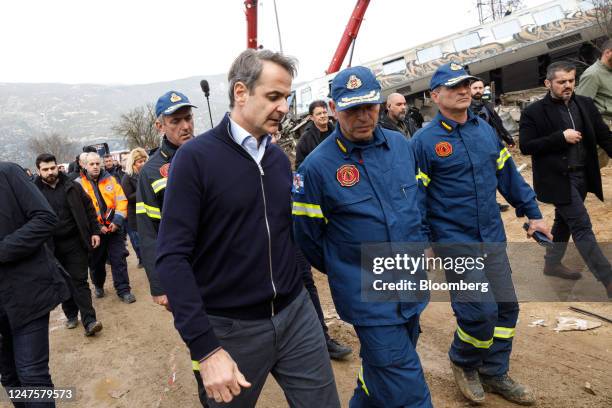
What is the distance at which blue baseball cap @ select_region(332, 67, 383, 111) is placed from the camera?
2.30m

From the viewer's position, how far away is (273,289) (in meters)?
2.06

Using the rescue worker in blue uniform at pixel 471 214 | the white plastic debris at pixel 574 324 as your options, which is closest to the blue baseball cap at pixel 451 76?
the rescue worker in blue uniform at pixel 471 214

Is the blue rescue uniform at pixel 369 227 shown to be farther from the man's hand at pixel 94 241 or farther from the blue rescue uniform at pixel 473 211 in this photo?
the man's hand at pixel 94 241

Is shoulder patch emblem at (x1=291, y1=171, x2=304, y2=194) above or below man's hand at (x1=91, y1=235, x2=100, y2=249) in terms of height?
above

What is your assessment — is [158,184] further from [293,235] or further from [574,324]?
[574,324]

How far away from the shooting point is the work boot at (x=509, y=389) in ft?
10.0

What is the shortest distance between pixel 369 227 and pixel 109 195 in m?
5.58

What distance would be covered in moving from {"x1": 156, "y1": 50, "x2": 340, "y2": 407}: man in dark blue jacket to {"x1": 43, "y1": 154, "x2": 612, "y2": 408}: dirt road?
1.50 metres

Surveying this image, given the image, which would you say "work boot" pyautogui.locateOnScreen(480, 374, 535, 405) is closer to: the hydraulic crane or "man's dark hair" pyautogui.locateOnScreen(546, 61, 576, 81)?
"man's dark hair" pyautogui.locateOnScreen(546, 61, 576, 81)

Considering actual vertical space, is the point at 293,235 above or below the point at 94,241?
above

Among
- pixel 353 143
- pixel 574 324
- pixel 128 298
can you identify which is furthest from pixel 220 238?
pixel 128 298

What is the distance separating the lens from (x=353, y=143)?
238cm

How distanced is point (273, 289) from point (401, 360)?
77 centimetres

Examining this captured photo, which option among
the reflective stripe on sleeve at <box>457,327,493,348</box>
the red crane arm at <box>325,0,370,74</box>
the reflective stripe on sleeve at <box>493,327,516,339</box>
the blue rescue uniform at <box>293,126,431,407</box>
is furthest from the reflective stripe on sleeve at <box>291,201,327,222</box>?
the red crane arm at <box>325,0,370,74</box>
